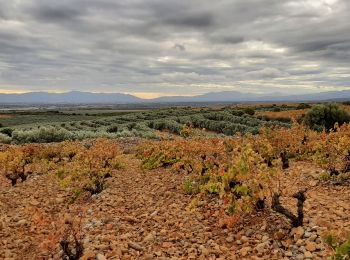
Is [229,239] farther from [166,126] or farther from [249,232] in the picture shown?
[166,126]

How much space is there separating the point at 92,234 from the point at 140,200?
2.10 meters

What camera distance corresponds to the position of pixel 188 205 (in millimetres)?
8297

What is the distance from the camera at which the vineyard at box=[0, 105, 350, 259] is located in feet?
20.2

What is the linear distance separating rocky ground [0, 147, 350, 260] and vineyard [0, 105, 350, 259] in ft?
0.06

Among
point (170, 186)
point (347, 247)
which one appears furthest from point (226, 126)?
point (347, 247)

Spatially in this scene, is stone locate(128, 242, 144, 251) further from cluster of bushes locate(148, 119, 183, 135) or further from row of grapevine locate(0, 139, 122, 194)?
cluster of bushes locate(148, 119, 183, 135)

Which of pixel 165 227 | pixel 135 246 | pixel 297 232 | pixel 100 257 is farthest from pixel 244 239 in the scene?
pixel 100 257

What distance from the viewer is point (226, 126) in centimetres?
3275

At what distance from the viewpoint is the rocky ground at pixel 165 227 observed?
19.7 feet

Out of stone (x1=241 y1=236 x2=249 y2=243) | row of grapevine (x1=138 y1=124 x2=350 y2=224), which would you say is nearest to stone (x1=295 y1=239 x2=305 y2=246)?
stone (x1=241 y1=236 x2=249 y2=243)

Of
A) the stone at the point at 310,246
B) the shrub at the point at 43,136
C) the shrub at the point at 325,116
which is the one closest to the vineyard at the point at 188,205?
the stone at the point at 310,246

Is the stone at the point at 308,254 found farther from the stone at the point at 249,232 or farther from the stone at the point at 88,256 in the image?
the stone at the point at 88,256

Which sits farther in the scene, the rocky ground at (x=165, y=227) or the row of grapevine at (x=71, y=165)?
the row of grapevine at (x=71, y=165)

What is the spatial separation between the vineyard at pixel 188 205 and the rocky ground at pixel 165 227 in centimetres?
2
